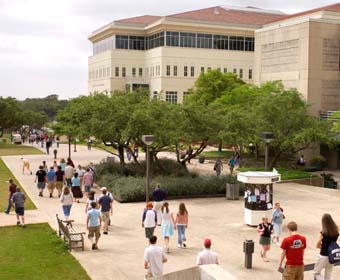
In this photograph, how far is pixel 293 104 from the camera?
4228 cm

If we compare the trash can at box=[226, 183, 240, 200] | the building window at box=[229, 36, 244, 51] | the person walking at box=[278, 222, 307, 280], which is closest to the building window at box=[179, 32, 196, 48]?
the building window at box=[229, 36, 244, 51]

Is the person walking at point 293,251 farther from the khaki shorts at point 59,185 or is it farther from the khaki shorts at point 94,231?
the khaki shorts at point 59,185

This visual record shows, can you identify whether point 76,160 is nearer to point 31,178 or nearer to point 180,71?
point 31,178

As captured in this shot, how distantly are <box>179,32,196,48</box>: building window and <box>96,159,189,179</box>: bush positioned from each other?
45.5 metres

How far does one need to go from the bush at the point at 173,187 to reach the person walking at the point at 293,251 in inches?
573

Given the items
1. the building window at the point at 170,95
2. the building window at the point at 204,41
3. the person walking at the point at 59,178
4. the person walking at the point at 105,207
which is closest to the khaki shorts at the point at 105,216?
the person walking at the point at 105,207

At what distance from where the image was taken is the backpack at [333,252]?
1031 centimetres

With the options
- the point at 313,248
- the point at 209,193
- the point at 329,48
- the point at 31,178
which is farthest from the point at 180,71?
the point at 313,248

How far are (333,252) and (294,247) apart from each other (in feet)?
2.34

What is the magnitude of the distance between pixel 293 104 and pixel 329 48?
26.1 feet

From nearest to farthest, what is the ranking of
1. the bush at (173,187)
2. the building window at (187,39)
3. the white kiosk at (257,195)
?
the white kiosk at (257,195), the bush at (173,187), the building window at (187,39)

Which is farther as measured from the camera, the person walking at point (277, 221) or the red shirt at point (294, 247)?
the person walking at point (277, 221)

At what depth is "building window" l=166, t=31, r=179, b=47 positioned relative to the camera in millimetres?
75250

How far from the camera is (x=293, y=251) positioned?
10.5 metres
